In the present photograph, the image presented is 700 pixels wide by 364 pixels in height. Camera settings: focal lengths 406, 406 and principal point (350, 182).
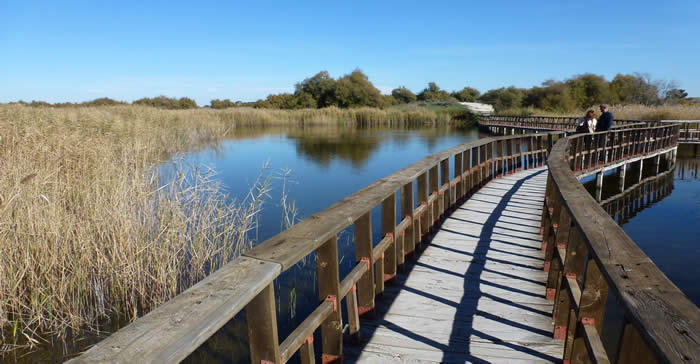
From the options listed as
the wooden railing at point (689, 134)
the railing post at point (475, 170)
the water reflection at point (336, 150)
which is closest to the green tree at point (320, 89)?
the water reflection at point (336, 150)

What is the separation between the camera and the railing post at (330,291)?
224cm

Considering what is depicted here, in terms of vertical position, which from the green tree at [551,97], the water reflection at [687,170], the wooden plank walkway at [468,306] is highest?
the green tree at [551,97]

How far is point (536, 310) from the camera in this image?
327 centimetres

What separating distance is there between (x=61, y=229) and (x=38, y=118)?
6.59 meters

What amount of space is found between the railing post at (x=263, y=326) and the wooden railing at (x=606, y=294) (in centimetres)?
127

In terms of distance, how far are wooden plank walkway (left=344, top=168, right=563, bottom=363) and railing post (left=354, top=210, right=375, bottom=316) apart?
0.52 feet

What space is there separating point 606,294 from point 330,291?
142cm

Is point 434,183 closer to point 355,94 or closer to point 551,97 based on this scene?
point 551,97

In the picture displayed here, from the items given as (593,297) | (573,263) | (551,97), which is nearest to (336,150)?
(573,263)

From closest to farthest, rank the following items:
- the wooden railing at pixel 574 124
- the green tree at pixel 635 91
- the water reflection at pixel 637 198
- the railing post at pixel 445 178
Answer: the railing post at pixel 445 178, the water reflection at pixel 637 198, the wooden railing at pixel 574 124, the green tree at pixel 635 91

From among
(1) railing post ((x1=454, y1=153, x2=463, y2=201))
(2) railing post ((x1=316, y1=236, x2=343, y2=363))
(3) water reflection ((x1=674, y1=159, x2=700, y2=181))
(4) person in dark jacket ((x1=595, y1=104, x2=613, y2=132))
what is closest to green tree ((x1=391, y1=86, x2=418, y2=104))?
(3) water reflection ((x1=674, y1=159, x2=700, y2=181))

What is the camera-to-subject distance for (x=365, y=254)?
116 inches

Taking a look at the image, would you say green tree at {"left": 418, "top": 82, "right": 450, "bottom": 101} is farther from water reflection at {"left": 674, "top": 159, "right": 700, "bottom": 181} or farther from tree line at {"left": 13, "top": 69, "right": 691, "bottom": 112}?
water reflection at {"left": 674, "top": 159, "right": 700, "bottom": 181}

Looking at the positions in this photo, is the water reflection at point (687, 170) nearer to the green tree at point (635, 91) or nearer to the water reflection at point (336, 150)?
the water reflection at point (336, 150)
